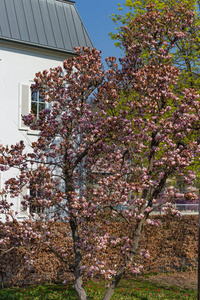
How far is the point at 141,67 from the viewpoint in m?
7.36

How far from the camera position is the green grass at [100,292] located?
8.18 metres

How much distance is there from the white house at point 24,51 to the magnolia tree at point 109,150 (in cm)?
651

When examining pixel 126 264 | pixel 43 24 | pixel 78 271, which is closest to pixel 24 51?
pixel 43 24

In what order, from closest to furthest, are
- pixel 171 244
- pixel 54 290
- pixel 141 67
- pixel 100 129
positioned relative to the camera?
pixel 100 129 → pixel 141 67 → pixel 54 290 → pixel 171 244

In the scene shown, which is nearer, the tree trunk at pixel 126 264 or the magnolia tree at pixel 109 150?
the magnolia tree at pixel 109 150

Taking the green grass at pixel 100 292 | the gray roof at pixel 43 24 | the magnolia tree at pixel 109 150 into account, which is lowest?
the green grass at pixel 100 292

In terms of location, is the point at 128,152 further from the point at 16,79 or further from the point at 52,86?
the point at 16,79

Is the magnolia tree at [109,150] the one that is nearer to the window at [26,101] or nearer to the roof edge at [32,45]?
the window at [26,101]

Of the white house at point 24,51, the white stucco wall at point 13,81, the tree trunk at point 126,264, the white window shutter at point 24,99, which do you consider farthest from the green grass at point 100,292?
the white window shutter at point 24,99

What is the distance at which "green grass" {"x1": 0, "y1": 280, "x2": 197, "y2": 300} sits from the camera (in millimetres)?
8180

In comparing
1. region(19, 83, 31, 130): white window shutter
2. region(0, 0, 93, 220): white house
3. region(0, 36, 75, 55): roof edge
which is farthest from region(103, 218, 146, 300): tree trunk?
region(0, 36, 75, 55): roof edge

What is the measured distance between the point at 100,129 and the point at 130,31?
235 cm

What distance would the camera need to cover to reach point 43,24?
1479 cm

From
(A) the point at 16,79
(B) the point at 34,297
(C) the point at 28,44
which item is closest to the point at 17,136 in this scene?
(A) the point at 16,79
